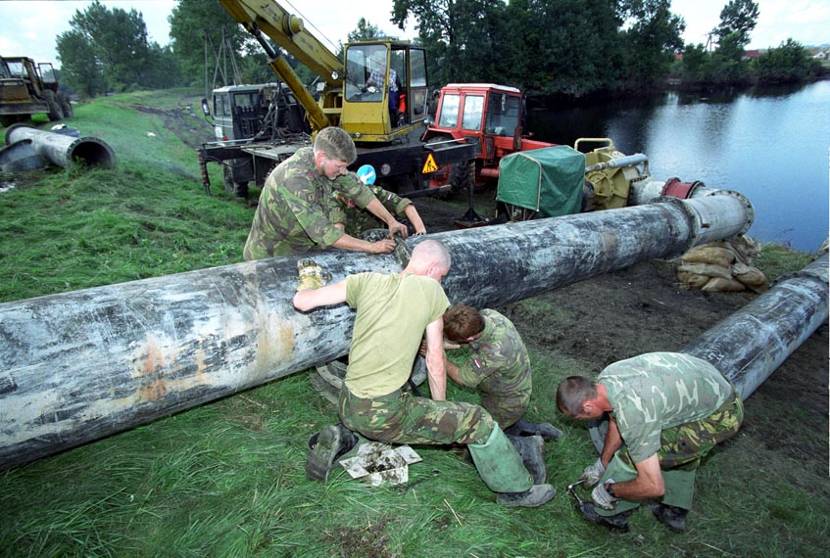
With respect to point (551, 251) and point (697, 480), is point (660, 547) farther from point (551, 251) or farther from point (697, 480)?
point (551, 251)

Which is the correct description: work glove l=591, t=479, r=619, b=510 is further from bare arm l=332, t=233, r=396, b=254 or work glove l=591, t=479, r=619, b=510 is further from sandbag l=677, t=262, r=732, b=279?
sandbag l=677, t=262, r=732, b=279

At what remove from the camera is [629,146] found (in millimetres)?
23750

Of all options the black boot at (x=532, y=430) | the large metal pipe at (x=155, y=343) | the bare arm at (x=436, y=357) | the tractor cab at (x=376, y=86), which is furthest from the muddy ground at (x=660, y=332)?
the tractor cab at (x=376, y=86)

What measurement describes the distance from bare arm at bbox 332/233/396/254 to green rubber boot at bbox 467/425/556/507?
1.46 m

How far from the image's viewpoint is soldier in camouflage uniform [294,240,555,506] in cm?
247

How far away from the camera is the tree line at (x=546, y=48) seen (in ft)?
108

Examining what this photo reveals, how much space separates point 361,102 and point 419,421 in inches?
255

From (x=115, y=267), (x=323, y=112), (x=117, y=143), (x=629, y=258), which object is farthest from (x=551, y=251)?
(x=117, y=143)

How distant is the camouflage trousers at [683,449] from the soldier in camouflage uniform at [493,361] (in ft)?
2.34

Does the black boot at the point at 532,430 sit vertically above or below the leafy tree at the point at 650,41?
below

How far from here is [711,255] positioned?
21.6 feet

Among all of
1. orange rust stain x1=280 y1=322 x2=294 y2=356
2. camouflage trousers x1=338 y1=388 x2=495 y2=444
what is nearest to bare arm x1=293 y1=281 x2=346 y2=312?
orange rust stain x1=280 y1=322 x2=294 y2=356

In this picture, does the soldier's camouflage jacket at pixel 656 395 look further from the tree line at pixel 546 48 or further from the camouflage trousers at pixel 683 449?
the tree line at pixel 546 48

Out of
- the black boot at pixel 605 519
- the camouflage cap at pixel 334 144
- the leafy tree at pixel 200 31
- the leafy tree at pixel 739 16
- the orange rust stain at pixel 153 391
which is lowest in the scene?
the black boot at pixel 605 519
